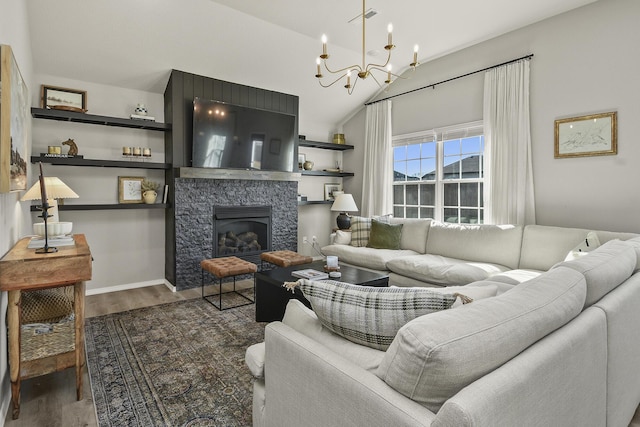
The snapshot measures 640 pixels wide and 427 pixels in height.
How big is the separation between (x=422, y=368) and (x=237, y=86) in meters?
4.65

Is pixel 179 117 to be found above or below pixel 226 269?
above

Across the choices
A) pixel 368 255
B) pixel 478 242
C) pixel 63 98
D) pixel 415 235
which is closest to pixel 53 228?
pixel 63 98

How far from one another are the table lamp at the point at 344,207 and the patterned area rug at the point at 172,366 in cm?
219

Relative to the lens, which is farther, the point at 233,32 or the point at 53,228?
the point at 233,32

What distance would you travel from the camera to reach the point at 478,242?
158 inches

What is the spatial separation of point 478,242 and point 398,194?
187 cm

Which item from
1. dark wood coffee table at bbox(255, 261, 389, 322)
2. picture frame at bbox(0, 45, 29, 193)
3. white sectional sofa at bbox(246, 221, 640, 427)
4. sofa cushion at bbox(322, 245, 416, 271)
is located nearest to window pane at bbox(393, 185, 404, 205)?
sofa cushion at bbox(322, 245, 416, 271)

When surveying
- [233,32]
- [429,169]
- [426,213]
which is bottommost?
Answer: [426,213]

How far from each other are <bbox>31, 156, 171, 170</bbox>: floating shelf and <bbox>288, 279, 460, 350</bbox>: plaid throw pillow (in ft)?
11.8

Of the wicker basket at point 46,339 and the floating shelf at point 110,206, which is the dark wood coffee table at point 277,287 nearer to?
the wicker basket at point 46,339

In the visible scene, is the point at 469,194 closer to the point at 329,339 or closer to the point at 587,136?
the point at 587,136

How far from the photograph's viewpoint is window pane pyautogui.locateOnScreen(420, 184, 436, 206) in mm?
5254

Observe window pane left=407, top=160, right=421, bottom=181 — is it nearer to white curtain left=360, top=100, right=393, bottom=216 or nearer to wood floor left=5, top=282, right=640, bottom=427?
white curtain left=360, top=100, right=393, bottom=216

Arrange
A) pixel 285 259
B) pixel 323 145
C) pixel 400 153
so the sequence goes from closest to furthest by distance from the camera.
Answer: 1. pixel 285 259
2. pixel 400 153
3. pixel 323 145
